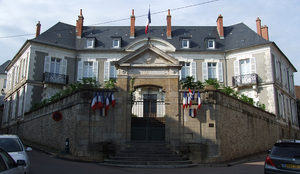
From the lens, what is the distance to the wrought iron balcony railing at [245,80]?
25353mm

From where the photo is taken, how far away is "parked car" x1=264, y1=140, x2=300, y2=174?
6.91 metres

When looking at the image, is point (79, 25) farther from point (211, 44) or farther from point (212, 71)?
point (212, 71)

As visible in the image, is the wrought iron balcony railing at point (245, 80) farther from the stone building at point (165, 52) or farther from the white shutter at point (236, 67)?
the white shutter at point (236, 67)

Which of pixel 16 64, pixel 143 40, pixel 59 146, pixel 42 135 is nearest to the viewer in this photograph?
pixel 59 146

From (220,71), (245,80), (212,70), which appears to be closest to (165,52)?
(212,70)

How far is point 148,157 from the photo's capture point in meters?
12.4

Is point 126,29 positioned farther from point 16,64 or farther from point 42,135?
point 42,135

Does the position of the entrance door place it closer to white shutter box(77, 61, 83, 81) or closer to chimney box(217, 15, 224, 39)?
white shutter box(77, 61, 83, 81)

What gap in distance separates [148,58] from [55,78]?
14.0 meters

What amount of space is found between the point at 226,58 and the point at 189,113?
49.4ft

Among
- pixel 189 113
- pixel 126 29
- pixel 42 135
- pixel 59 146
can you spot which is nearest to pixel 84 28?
pixel 126 29

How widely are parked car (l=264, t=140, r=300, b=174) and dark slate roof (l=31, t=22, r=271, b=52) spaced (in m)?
20.3

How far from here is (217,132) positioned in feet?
45.4

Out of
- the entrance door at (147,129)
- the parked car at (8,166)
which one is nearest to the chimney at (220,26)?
the entrance door at (147,129)
